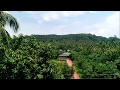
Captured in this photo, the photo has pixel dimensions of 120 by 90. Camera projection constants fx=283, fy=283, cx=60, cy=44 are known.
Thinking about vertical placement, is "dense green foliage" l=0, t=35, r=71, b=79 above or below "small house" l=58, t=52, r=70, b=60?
below

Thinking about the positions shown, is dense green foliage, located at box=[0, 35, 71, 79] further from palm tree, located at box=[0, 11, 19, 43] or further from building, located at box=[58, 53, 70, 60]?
building, located at box=[58, 53, 70, 60]

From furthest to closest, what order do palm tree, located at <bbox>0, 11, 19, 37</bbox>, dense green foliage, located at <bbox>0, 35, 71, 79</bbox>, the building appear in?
the building → dense green foliage, located at <bbox>0, 35, 71, 79</bbox> → palm tree, located at <bbox>0, 11, 19, 37</bbox>

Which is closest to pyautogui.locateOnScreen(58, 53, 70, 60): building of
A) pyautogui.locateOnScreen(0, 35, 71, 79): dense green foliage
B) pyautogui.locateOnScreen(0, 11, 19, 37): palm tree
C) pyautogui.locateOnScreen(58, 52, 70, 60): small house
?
pyautogui.locateOnScreen(58, 52, 70, 60): small house

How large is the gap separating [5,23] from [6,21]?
64 mm

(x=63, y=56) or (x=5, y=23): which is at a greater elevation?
(x=63, y=56)

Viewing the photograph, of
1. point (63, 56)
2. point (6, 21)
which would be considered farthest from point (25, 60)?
point (63, 56)

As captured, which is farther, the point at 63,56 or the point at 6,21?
the point at 63,56

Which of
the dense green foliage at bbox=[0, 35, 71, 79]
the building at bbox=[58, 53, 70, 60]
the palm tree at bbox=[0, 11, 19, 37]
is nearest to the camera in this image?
the palm tree at bbox=[0, 11, 19, 37]

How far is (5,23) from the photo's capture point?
6695mm

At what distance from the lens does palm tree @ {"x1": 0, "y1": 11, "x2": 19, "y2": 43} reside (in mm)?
6441

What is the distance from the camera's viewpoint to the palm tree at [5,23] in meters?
6.44

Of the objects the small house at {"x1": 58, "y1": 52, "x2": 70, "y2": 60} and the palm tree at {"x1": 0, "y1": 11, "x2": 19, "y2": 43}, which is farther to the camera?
the small house at {"x1": 58, "y1": 52, "x2": 70, "y2": 60}

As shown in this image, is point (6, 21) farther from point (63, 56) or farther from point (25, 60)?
point (63, 56)
